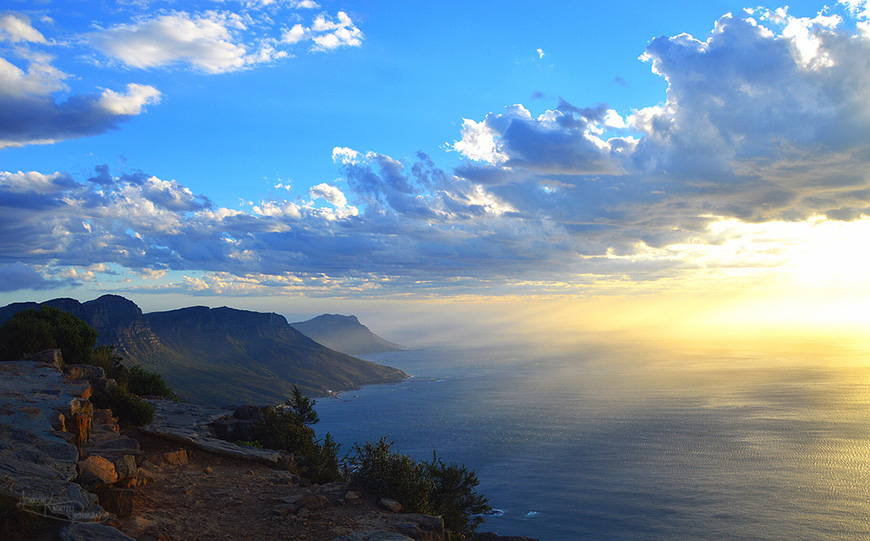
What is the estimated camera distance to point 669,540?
236ft

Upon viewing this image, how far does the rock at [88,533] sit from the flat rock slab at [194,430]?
12487 mm

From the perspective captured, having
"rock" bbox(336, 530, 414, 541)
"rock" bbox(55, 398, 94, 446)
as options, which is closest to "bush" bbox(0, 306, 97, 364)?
"rock" bbox(55, 398, 94, 446)

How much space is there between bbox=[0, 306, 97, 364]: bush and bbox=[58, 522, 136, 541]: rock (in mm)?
29031

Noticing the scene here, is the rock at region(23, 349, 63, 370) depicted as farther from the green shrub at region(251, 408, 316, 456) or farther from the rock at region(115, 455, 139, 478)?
the rock at region(115, 455, 139, 478)

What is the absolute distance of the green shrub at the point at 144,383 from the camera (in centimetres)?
3659

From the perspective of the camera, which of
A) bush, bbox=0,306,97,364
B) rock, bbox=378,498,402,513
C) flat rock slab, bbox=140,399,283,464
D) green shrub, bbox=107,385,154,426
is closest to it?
rock, bbox=378,498,402,513

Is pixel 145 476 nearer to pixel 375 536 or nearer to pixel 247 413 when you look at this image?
pixel 375 536

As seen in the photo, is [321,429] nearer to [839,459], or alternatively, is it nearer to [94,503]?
[839,459]

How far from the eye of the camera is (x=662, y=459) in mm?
113062

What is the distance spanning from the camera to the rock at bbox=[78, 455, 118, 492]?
583 inches

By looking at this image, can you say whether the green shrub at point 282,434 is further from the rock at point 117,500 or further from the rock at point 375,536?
the rock at point 375,536

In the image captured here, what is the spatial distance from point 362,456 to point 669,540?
71.4 meters

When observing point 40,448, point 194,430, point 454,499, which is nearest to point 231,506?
point 40,448

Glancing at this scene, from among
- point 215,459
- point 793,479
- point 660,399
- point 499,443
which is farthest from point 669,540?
point 660,399
